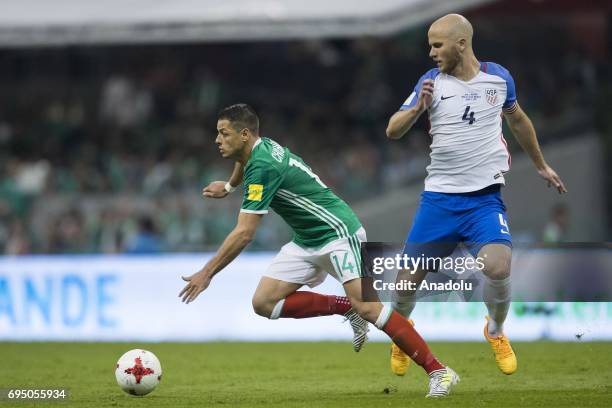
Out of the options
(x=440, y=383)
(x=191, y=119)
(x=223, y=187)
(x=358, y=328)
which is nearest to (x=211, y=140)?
(x=191, y=119)

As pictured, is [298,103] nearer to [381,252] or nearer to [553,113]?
[553,113]

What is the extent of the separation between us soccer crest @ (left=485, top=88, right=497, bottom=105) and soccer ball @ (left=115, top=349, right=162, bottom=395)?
11.2 ft

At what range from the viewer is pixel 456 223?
9344mm

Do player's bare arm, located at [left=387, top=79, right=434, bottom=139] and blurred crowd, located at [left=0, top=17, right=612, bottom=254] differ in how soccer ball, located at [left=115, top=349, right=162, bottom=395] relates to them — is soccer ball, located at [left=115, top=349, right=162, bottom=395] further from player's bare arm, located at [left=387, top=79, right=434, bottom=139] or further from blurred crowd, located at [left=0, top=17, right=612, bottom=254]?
blurred crowd, located at [left=0, top=17, right=612, bottom=254]

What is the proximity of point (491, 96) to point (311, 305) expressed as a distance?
2284 millimetres

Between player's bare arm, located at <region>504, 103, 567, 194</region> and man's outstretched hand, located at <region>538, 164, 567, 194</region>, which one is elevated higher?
player's bare arm, located at <region>504, 103, 567, 194</region>

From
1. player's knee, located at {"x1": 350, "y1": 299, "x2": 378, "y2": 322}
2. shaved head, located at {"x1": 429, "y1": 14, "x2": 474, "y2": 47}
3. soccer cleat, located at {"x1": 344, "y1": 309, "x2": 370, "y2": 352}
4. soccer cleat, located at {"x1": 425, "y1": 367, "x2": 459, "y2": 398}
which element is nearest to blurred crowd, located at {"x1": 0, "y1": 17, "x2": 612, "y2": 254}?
soccer cleat, located at {"x1": 344, "y1": 309, "x2": 370, "y2": 352}

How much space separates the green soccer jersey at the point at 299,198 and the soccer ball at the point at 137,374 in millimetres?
1572

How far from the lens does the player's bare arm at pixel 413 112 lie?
8.99 metres

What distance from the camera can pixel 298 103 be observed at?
24.7m

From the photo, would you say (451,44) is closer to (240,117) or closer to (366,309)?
(240,117)

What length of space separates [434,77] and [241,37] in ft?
39.9

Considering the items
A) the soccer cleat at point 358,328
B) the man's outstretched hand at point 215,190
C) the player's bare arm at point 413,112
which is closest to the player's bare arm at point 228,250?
the man's outstretched hand at point 215,190

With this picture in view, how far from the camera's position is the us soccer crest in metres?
9.34
